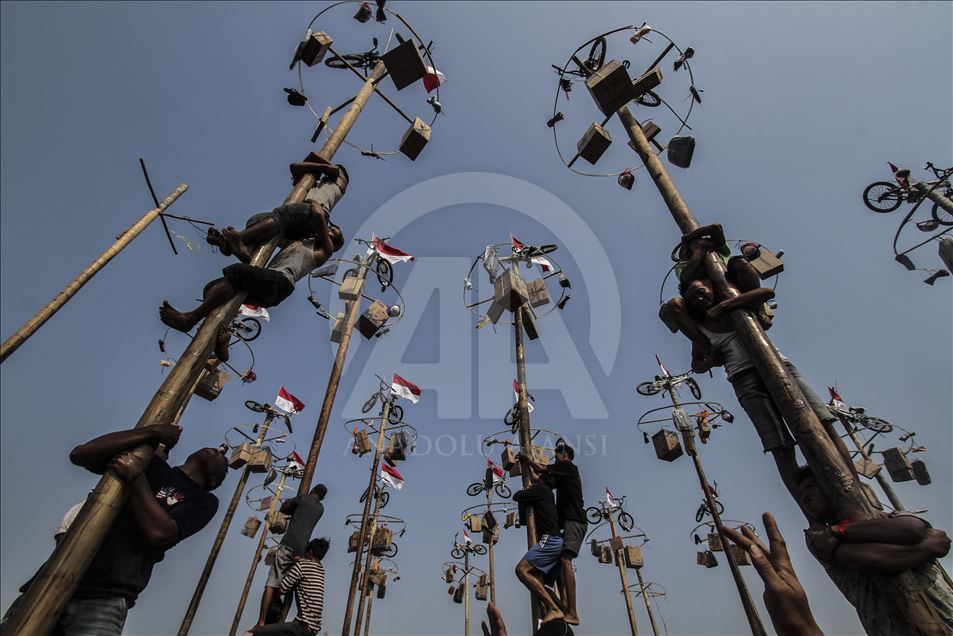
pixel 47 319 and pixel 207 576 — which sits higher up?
pixel 47 319

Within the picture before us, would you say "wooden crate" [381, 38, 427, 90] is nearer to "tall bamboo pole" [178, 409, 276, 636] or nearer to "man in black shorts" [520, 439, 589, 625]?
"man in black shorts" [520, 439, 589, 625]

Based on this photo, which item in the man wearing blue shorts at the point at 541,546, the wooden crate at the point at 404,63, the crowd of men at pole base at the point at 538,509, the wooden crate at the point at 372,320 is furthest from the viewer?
the wooden crate at the point at 372,320

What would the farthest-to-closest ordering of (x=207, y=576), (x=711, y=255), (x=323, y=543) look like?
(x=207, y=576) < (x=323, y=543) < (x=711, y=255)

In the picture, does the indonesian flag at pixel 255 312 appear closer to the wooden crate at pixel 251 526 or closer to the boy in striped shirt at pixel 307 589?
the boy in striped shirt at pixel 307 589

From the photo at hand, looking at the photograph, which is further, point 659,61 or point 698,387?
point 698,387

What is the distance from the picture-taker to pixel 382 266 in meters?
9.56

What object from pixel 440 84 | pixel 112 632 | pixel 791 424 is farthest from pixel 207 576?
pixel 791 424

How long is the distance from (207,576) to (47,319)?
776cm

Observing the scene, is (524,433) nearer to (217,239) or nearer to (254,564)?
(217,239)

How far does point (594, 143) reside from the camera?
554 cm

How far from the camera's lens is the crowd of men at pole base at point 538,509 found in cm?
192

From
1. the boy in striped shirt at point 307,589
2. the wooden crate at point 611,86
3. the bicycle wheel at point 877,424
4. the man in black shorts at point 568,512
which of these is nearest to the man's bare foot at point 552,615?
the man in black shorts at point 568,512

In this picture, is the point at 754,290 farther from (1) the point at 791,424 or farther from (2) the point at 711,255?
(1) the point at 791,424

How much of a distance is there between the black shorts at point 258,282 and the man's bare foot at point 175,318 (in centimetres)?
47
